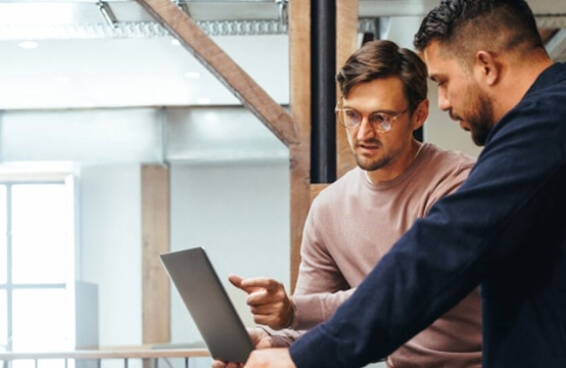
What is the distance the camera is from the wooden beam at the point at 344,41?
9.05 ft

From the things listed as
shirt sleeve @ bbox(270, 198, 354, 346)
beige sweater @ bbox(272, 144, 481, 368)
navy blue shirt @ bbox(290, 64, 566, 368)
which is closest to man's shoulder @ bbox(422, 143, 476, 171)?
beige sweater @ bbox(272, 144, 481, 368)

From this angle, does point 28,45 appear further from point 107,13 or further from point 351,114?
point 351,114

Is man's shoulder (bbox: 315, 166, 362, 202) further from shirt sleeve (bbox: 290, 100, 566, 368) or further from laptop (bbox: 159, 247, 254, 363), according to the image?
shirt sleeve (bbox: 290, 100, 566, 368)

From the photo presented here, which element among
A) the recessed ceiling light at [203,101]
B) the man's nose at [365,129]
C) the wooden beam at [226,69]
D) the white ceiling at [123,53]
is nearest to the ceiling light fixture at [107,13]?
the white ceiling at [123,53]

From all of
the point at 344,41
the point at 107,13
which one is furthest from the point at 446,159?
the point at 107,13

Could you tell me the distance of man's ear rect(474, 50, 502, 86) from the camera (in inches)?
54.7

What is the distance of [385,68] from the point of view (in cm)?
201

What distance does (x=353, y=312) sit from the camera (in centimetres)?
127

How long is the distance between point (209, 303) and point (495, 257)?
0.57m

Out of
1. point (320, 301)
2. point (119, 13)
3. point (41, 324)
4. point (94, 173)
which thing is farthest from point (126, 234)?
point (320, 301)

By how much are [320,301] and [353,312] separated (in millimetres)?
717

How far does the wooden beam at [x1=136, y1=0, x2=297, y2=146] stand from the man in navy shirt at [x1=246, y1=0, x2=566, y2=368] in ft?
4.55

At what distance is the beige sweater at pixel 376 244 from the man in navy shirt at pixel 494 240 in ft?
1.58

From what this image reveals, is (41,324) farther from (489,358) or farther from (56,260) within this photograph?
(489,358)
